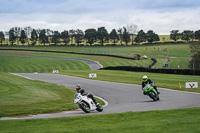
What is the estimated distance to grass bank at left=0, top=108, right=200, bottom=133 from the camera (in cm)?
1222

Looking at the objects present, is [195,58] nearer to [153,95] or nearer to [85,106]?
[153,95]

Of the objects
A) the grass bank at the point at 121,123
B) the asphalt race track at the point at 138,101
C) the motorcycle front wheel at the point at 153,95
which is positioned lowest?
the asphalt race track at the point at 138,101

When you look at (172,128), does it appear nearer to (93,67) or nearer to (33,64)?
(93,67)

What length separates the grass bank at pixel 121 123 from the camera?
40.1 feet

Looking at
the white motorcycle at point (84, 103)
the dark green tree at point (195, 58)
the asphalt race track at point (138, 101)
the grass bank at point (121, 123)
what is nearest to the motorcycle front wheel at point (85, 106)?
the white motorcycle at point (84, 103)

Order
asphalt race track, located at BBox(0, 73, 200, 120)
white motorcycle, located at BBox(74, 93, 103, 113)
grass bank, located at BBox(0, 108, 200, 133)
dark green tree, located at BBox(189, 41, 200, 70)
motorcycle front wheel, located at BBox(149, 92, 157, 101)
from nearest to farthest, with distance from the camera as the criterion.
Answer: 1. grass bank, located at BBox(0, 108, 200, 133)
2. white motorcycle, located at BBox(74, 93, 103, 113)
3. asphalt race track, located at BBox(0, 73, 200, 120)
4. motorcycle front wheel, located at BBox(149, 92, 157, 101)
5. dark green tree, located at BBox(189, 41, 200, 70)

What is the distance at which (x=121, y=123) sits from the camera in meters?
13.8

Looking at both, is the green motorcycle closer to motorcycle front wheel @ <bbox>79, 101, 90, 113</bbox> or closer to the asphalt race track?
the asphalt race track

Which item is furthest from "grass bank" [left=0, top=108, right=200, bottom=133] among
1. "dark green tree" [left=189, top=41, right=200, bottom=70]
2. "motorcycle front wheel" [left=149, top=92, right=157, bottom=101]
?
"dark green tree" [left=189, top=41, right=200, bottom=70]

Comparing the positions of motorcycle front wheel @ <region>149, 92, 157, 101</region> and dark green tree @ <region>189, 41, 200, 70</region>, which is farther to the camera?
dark green tree @ <region>189, 41, 200, 70</region>

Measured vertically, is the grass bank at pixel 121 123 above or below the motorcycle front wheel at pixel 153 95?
above

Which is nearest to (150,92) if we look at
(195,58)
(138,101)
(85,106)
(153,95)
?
(153,95)

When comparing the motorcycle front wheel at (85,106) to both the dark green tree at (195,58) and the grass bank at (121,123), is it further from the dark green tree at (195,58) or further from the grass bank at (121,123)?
the dark green tree at (195,58)

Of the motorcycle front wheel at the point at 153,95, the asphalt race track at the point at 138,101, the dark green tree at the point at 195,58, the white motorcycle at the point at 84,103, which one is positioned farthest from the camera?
the dark green tree at the point at 195,58
